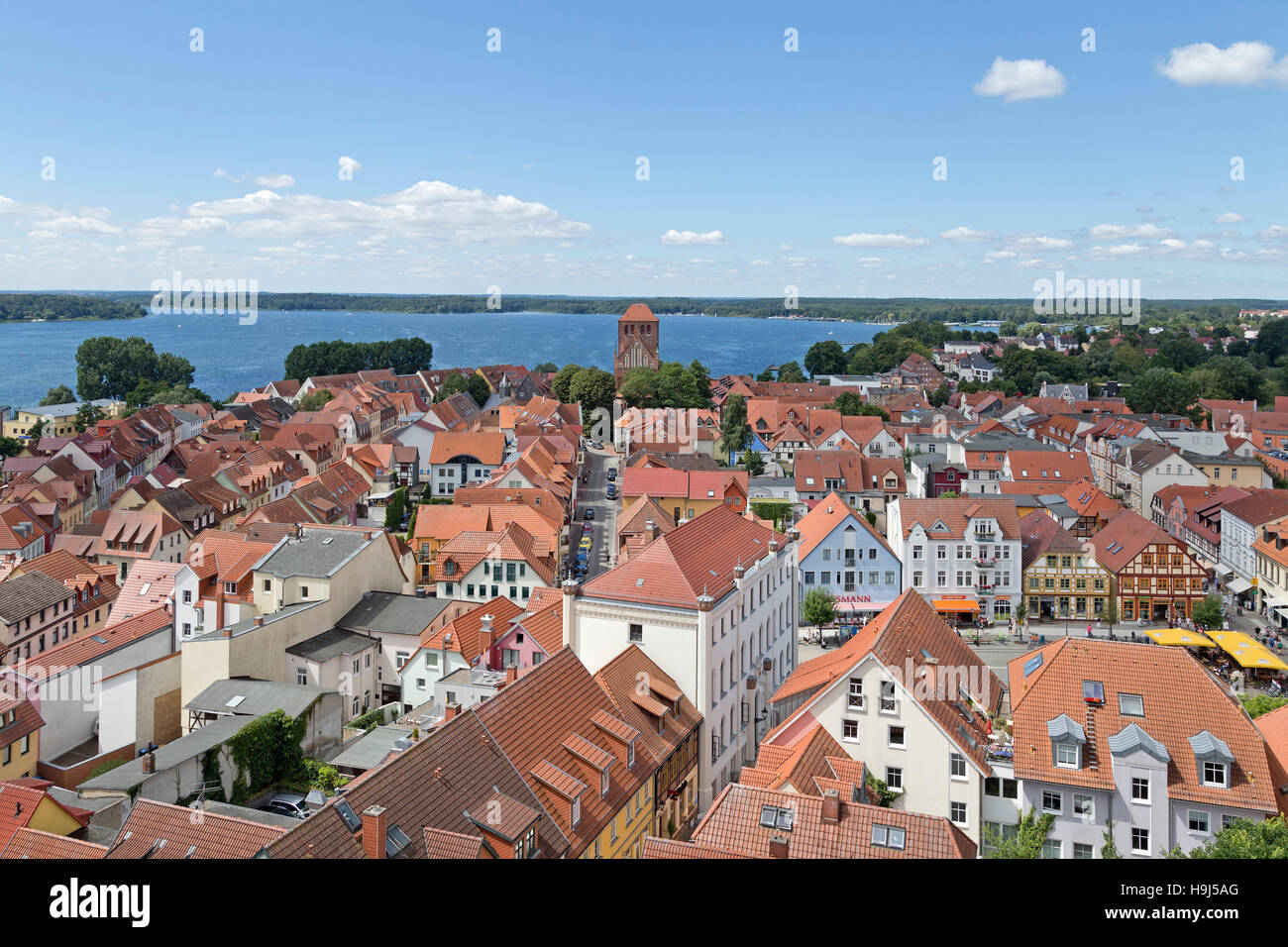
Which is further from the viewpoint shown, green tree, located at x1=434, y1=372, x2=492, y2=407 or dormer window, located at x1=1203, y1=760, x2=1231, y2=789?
green tree, located at x1=434, y1=372, x2=492, y2=407

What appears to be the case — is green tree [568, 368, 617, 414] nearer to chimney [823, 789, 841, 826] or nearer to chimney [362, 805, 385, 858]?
chimney [823, 789, 841, 826]

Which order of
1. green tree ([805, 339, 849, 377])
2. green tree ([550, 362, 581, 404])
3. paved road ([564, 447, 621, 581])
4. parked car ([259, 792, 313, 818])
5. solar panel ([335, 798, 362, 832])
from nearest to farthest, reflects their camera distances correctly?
solar panel ([335, 798, 362, 832]) < parked car ([259, 792, 313, 818]) < paved road ([564, 447, 621, 581]) < green tree ([550, 362, 581, 404]) < green tree ([805, 339, 849, 377])

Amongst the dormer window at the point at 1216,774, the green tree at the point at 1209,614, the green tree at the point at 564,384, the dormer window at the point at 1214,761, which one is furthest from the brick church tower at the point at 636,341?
the dormer window at the point at 1216,774

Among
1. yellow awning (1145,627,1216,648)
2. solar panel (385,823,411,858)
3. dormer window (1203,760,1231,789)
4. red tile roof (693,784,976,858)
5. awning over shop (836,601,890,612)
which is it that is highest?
solar panel (385,823,411,858)

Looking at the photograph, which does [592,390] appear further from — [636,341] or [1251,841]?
[1251,841]

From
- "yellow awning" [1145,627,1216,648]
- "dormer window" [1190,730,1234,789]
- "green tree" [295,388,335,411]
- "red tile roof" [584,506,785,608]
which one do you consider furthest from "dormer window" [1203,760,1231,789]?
"green tree" [295,388,335,411]

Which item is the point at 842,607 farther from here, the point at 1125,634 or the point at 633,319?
the point at 633,319
